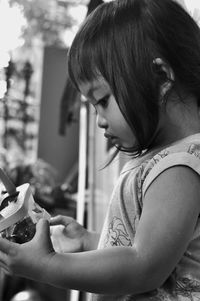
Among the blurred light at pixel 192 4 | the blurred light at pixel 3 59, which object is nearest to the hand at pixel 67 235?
the blurred light at pixel 192 4

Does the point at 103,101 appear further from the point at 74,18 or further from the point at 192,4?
the point at 74,18

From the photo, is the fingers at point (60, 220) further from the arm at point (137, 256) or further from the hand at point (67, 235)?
the arm at point (137, 256)

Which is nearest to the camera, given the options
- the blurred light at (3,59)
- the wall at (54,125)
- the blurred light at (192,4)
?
the blurred light at (192,4)

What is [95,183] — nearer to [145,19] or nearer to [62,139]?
[145,19]

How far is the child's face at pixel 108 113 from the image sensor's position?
2.71ft


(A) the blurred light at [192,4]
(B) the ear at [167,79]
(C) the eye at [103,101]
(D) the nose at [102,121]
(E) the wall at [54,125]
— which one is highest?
(A) the blurred light at [192,4]

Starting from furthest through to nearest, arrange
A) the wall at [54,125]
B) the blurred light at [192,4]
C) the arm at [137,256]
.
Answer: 1. the wall at [54,125]
2. the blurred light at [192,4]
3. the arm at [137,256]

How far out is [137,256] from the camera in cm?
69

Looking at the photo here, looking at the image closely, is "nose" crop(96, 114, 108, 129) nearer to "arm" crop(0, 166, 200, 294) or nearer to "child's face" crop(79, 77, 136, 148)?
"child's face" crop(79, 77, 136, 148)

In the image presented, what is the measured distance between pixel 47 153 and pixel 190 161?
3569mm

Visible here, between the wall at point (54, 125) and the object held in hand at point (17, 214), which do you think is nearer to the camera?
the object held in hand at point (17, 214)

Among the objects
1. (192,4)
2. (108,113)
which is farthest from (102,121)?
(192,4)

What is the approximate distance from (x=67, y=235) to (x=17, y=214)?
25cm

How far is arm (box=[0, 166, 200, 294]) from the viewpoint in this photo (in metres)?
0.69
